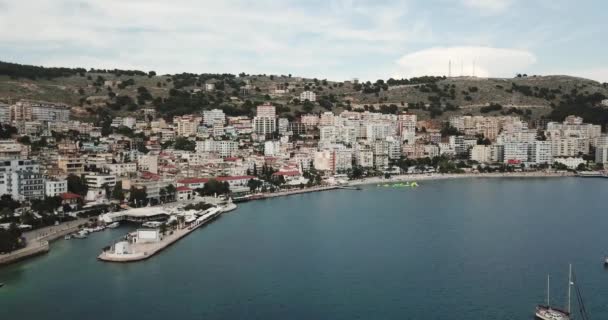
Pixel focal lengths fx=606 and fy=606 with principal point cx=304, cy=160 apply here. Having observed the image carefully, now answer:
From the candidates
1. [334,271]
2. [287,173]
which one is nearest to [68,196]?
[334,271]

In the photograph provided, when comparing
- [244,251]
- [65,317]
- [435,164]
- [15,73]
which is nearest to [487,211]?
[244,251]

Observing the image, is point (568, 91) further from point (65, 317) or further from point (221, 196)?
point (65, 317)

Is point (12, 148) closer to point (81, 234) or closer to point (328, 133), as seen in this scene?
point (81, 234)

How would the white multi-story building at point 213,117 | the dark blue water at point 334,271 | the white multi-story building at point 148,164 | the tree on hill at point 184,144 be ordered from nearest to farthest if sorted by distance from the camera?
the dark blue water at point 334,271, the white multi-story building at point 148,164, the tree on hill at point 184,144, the white multi-story building at point 213,117

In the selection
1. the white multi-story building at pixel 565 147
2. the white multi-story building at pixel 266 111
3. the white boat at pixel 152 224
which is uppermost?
the white multi-story building at pixel 266 111

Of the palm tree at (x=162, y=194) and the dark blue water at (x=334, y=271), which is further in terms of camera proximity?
the palm tree at (x=162, y=194)

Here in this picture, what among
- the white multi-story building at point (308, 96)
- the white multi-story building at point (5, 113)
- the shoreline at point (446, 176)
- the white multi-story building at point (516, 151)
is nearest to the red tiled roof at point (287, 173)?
the shoreline at point (446, 176)

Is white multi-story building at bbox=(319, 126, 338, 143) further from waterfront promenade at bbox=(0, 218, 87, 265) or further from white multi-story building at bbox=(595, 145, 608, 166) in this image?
waterfront promenade at bbox=(0, 218, 87, 265)

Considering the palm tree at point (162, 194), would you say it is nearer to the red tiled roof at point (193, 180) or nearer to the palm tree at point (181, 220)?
the red tiled roof at point (193, 180)
